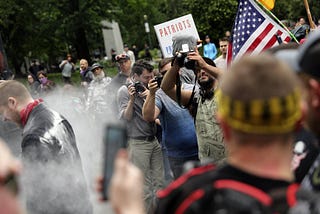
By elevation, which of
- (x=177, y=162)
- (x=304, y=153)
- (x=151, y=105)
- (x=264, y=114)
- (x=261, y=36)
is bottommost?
(x=177, y=162)

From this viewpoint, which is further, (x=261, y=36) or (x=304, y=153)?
(x=261, y=36)

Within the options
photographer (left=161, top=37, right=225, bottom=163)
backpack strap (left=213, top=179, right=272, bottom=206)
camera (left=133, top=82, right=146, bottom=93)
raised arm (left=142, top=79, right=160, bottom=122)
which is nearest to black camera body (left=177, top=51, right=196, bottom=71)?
photographer (left=161, top=37, right=225, bottom=163)

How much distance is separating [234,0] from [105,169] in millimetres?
31233

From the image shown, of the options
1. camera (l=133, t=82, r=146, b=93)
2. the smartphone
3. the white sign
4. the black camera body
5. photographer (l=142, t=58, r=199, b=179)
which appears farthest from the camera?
the white sign

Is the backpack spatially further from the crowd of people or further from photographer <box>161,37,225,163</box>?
photographer <box>161,37,225,163</box>

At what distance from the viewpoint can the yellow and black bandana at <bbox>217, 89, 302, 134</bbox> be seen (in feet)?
5.55

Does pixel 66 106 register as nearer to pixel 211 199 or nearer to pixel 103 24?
pixel 211 199

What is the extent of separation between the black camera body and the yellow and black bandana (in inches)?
113

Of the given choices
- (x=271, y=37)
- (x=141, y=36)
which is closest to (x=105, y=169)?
(x=271, y=37)

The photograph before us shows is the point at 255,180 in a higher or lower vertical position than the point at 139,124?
higher

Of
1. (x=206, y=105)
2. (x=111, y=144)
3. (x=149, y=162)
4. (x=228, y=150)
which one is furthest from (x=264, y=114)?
(x=149, y=162)

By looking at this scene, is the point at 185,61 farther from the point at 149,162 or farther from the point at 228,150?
the point at 228,150

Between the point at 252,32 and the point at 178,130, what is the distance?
1.09m

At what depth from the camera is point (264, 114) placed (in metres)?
1.70
